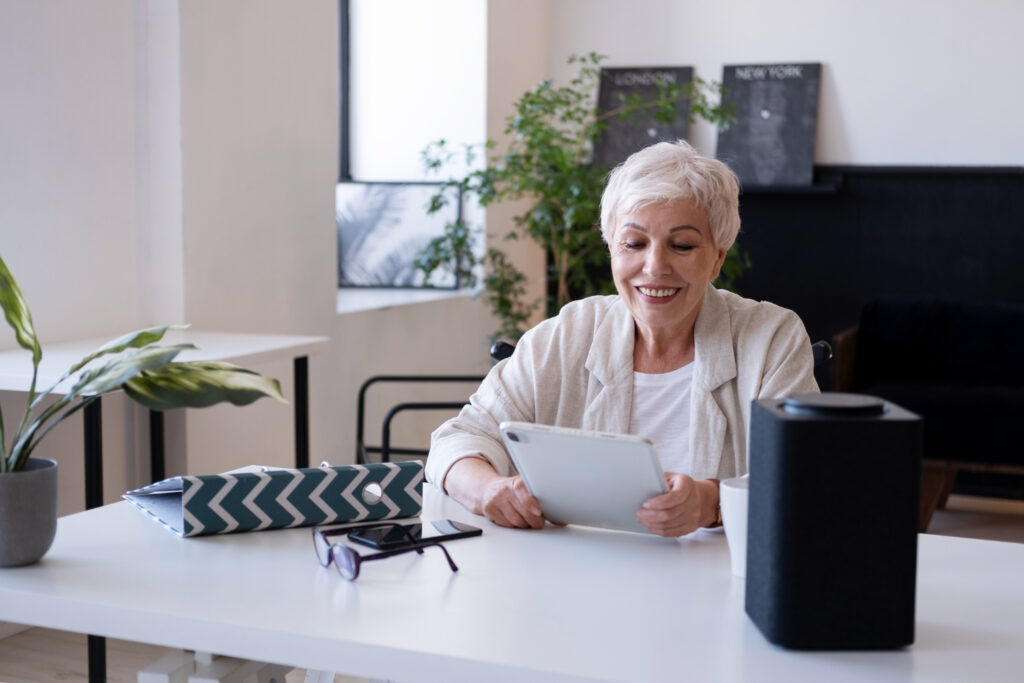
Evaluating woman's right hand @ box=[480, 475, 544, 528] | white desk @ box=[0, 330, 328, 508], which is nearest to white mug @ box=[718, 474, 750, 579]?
woman's right hand @ box=[480, 475, 544, 528]

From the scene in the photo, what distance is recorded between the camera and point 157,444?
342 centimetres

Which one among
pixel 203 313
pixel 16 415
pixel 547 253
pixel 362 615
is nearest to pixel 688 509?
pixel 362 615

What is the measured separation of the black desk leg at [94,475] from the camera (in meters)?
2.62

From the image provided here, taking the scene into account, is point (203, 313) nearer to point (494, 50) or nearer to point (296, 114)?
point (296, 114)

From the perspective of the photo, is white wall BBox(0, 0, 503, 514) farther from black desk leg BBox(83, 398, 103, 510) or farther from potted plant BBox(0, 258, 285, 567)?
potted plant BBox(0, 258, 285, 567)

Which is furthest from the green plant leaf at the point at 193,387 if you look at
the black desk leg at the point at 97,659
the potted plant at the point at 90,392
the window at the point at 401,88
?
the window at the point at 401,88

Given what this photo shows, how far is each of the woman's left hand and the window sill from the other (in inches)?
125

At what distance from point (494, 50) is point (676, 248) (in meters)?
3.94

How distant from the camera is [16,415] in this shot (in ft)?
10.4

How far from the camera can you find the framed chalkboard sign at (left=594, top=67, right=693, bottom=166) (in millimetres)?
6062

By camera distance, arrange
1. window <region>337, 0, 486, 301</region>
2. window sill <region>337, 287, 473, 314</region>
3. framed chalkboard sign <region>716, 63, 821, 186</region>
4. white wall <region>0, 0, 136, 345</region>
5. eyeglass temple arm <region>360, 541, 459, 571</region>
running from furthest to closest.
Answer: framed chalkboard sign <region>716, 63, 821, 186</region> → window <region>337, 0, 486, 301</region> → window sill <region>337, 287, 473, 314</region> → white wall <region>0, 0, 136, 345</region> → eyeglass temple arm <region>360, 541, 459, 571</region>

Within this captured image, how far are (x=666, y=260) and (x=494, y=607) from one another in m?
0.88

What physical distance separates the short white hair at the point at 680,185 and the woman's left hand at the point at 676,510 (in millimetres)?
586

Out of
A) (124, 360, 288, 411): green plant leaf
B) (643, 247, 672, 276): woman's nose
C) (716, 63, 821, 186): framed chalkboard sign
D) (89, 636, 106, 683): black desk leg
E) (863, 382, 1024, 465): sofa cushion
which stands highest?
(716, 63, 821, 186): framed chalkboard sign
